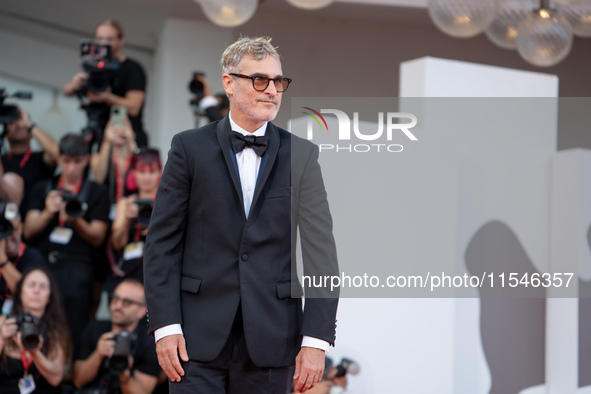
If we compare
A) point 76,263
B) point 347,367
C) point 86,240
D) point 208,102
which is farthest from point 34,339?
point 208,102

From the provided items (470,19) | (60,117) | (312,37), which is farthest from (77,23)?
(470,19)

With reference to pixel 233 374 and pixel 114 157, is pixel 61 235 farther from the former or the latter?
pixel 233 374

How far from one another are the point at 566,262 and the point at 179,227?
2384 millimetres

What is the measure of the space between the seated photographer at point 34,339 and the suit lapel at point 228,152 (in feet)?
7.38

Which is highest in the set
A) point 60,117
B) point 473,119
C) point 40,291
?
point 60,117

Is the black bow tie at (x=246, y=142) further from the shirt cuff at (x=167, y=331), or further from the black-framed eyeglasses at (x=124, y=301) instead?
the black-framed eyeglasses at (x=124, y=301)

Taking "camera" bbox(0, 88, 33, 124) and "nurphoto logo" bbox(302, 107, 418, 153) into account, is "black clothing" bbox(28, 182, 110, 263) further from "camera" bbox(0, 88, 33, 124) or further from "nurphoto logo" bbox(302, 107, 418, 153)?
"nurphoto logo" bbox(302, 107, 418, 153)

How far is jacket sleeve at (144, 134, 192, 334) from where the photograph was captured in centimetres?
206

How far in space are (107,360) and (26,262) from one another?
0.69 m

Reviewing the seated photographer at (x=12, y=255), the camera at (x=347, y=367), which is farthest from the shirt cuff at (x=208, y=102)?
the camera at (x=347, y=367)

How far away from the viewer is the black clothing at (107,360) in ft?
13.9

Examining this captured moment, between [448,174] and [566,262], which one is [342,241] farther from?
[566,262]

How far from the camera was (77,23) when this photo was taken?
7.12 meters

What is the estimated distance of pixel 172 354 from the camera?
204 centimetres
